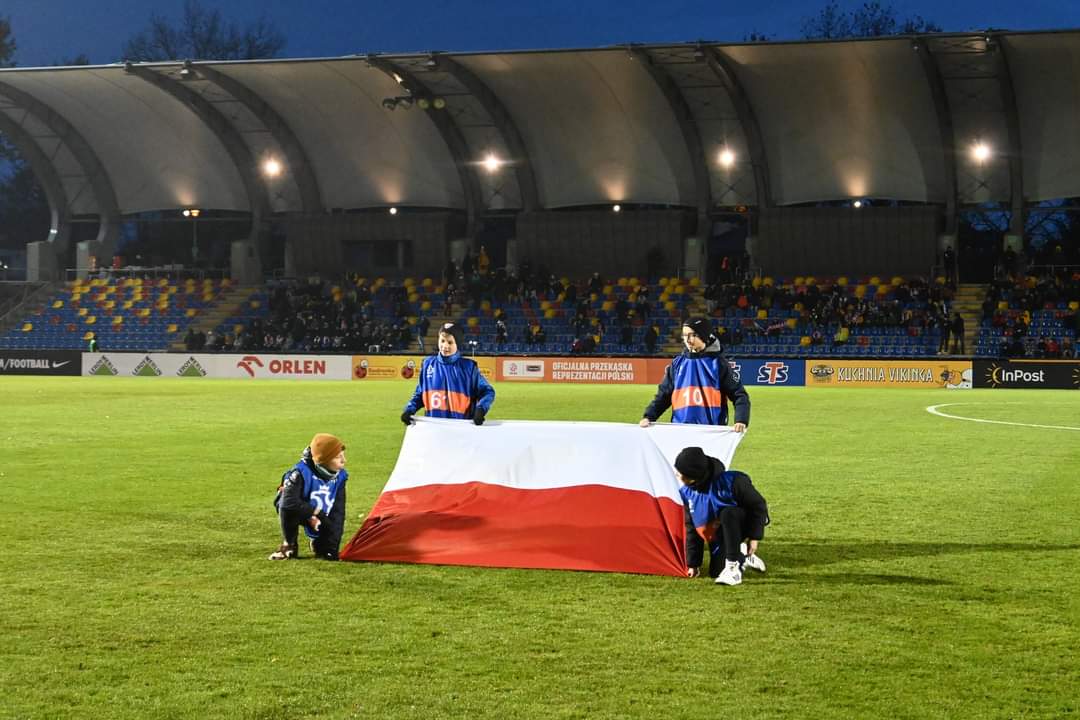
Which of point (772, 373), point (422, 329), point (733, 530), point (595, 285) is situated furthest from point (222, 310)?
point (733, 530)

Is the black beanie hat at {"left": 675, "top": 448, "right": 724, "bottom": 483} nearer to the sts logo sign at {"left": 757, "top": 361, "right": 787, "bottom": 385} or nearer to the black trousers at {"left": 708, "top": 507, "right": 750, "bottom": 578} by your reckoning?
the black trousers at {"left": 708, "top": 507, "right": 750, "bottom": 578}

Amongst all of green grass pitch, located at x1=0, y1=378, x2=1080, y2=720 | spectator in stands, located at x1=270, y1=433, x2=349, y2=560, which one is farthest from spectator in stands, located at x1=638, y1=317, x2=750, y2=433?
spectator in stands, located at x1=270, y1=433, x2=349, y2=560

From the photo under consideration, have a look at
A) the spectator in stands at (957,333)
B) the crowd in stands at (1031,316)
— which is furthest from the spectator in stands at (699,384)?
the spectator in stands at (957,333)

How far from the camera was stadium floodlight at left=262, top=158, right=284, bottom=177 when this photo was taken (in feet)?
171

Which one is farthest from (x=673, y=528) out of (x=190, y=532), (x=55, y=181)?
(x=55, y=181)

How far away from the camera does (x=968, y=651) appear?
21.7 ft

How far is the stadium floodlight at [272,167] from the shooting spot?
52.1m

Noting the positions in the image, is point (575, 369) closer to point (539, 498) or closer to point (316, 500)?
point (539, 498)

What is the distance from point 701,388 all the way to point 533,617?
3.16 metres

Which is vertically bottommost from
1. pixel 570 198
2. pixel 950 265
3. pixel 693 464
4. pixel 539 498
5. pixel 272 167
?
pixel 539 498

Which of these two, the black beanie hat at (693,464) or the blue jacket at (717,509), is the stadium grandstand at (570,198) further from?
the black beanie hat at (693,464)

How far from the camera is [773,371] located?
135ft

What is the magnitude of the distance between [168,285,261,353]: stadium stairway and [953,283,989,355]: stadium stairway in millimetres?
28911

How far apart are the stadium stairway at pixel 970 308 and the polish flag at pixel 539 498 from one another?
3638cm
